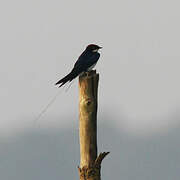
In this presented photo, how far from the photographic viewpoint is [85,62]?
96.9 feet

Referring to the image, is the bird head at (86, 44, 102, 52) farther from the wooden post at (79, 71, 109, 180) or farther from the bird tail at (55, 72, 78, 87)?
the wooden post at (79, 71, 109, 180)

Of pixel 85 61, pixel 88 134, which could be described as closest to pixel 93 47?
pixel 85 61

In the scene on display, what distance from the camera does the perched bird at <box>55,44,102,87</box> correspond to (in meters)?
28.4

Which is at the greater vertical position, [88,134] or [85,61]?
[85,61]

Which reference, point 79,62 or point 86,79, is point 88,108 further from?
point 79,62

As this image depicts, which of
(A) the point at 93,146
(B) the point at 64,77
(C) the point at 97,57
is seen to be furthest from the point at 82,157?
(C) the point at 97,57

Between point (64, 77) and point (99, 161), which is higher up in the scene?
point (64, 77)

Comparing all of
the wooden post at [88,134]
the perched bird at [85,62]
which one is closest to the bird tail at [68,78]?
the perched bird at [85,62]

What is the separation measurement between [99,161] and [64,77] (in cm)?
403

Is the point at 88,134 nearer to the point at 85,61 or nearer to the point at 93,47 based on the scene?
the point at 85,61

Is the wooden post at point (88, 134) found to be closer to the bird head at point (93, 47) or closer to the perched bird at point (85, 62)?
the perched bird at point (85, 62)

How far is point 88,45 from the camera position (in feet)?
101

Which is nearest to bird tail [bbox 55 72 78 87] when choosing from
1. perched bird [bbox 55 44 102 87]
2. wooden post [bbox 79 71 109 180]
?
perched bird [bbox 55 44 102 87]

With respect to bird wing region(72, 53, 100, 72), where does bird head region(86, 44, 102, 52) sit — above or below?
above
